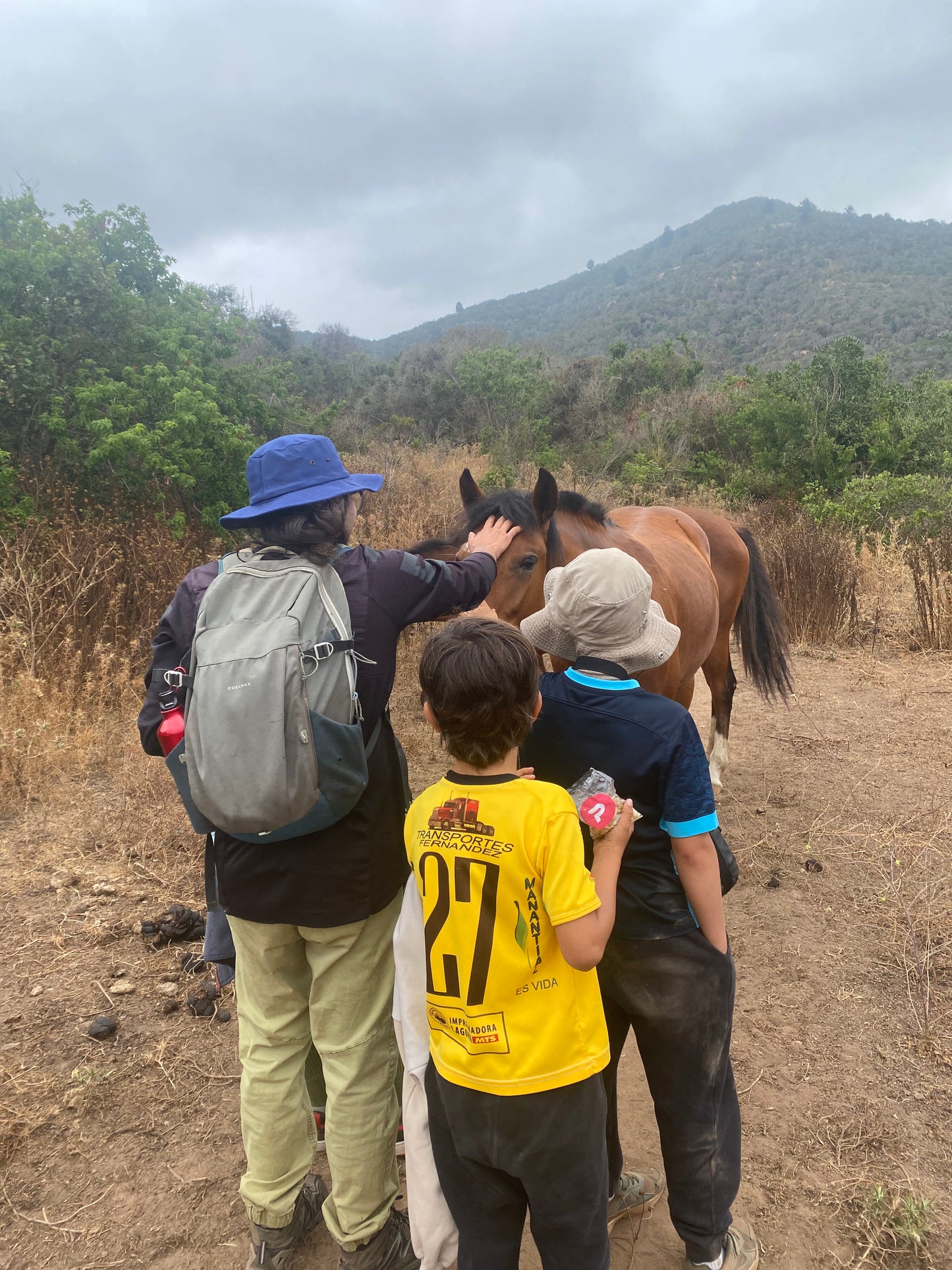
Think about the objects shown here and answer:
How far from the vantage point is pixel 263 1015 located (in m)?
1.75

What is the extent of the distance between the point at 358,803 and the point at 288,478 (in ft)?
2.53

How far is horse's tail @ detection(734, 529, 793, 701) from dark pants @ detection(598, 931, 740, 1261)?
415 cm

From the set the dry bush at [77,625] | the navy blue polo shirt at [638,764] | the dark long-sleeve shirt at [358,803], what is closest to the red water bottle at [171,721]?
the dark long-sleeve shirt at [358,803]

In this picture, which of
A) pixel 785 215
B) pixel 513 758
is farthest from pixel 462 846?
pixel 785 215

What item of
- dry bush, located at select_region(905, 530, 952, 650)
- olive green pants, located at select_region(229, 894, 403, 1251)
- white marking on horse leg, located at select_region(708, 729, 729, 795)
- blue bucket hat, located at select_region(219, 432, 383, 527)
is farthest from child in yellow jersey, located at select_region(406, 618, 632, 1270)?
dry bush, located at select_region(905, 530, 952, 650)

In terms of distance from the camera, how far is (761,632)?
17.7 ft

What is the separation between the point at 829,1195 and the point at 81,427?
8.62 m

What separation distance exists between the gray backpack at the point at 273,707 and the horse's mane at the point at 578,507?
2.00 meters

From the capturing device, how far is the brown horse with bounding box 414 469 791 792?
2.90 m

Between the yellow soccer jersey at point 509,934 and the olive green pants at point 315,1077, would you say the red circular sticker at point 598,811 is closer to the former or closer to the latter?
the yellow soccer jersey at point 509,934

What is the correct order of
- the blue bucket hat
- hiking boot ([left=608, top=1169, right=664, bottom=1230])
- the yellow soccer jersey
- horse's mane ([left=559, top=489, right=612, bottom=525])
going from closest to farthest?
the yellow soccer jersey < the blue bucket hat < hiking boot ([left=608, top=1169, right=664, bottom=1230]) < horse's mane ([left=559, top=489, right=612, bottom=525])

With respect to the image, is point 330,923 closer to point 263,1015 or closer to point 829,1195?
point 263,1015

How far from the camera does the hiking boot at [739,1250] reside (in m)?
1.69

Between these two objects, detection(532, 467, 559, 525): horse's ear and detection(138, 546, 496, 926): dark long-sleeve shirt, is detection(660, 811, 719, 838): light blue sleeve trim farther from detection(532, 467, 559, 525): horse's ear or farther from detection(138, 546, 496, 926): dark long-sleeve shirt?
detection(532, 467, 559, 525): horse's ear
